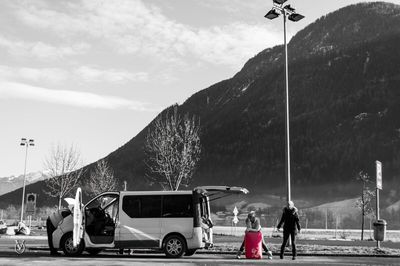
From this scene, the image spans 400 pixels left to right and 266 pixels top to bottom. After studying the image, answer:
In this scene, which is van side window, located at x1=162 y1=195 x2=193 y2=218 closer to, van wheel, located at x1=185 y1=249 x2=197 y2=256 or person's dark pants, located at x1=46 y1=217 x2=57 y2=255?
van wheel, located at x1=185 y1=249 x2=197 y2=256

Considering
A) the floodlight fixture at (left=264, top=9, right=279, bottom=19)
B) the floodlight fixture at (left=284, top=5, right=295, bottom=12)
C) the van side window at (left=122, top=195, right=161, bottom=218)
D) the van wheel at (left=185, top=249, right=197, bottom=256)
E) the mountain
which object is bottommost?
the van wheel at (left=185, top=249, right=197, bottom=256)

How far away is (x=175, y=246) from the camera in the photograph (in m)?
18.5

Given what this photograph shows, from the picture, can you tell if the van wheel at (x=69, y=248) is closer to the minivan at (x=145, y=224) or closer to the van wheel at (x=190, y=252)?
the minivan at (x=145, y=224)

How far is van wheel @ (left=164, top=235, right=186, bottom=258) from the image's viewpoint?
60.5 ft

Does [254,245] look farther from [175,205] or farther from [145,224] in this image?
[145,224]

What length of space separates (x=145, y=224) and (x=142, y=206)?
0.55m

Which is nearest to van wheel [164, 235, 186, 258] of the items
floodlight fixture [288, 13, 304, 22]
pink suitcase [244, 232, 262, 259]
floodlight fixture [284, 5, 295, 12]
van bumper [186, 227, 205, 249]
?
van bumper [186, 227, 205, 249]

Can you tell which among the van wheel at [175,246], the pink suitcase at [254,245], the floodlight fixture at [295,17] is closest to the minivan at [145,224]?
the van wheel at [175,246]

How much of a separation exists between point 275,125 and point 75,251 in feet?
571

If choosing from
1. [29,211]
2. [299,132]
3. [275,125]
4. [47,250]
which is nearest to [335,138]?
[299,132]

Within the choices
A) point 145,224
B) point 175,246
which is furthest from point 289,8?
point 175,246

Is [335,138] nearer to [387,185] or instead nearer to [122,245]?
[387,185]

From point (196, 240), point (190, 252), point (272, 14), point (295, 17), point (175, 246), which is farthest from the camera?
point (295, 17)

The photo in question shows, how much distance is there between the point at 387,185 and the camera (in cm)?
13525
